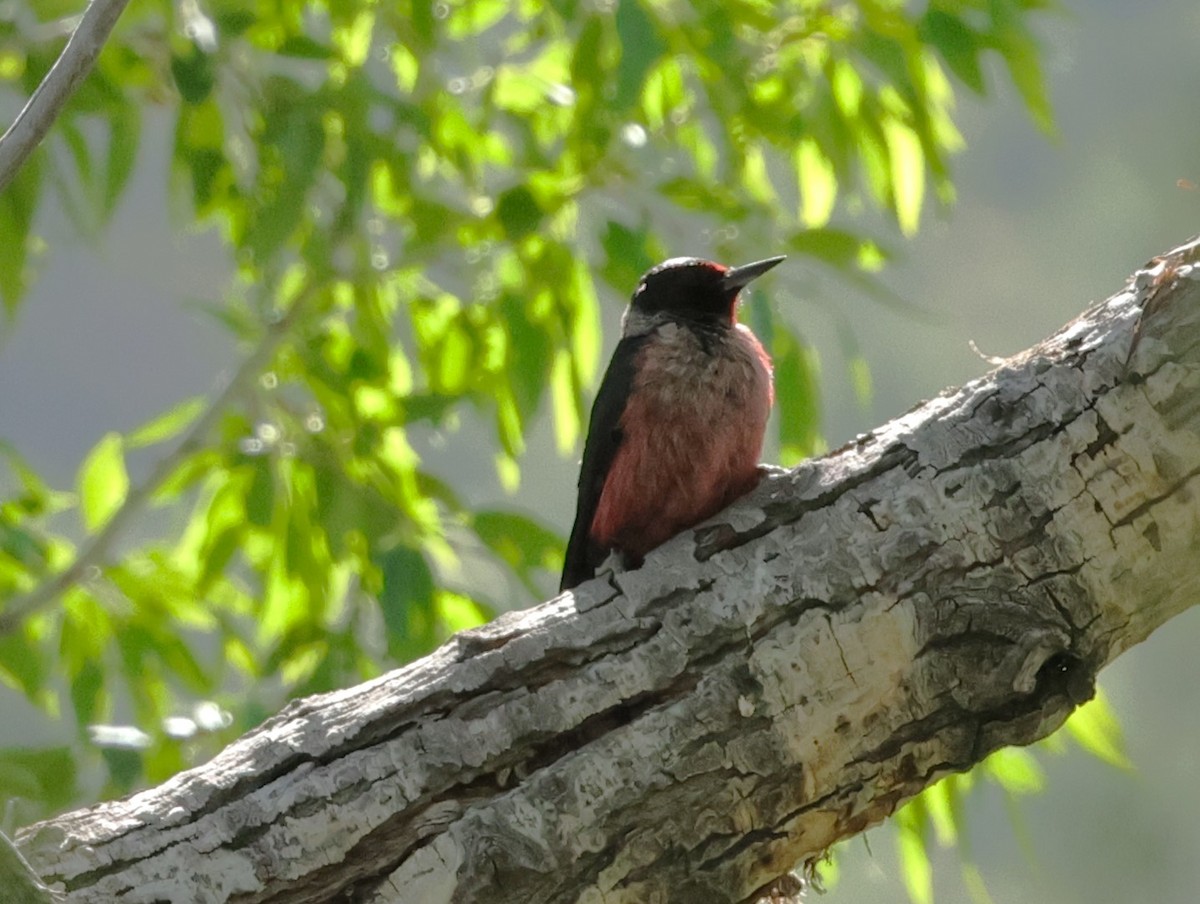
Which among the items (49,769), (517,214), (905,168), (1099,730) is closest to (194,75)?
(517,214)

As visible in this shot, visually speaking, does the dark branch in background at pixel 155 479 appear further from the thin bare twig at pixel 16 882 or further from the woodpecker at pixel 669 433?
the thin bare twig at pixel 16 882

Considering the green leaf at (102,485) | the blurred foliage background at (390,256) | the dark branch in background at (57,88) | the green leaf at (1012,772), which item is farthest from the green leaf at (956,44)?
the green leaf at (102,485)

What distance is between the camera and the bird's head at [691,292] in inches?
155

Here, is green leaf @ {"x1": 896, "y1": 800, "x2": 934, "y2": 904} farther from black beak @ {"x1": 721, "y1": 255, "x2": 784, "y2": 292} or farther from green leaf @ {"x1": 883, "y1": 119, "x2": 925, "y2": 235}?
green leaf @ {"x1": 883, "y1": 119, "x2": 925, "y2": 235}

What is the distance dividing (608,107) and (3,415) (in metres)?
11.0

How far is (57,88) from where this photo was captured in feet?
6.57

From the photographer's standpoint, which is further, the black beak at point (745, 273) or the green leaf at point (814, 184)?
the green leaf at point (814, 184)

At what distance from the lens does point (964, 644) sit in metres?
2.39

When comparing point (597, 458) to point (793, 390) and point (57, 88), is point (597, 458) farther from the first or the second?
point (57, 88)

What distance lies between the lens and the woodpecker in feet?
10.5

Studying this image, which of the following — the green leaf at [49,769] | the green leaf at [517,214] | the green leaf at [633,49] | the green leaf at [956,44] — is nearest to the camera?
the green leaf at [49,769]

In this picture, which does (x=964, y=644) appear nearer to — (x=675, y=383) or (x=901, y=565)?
(x=901, y=565)

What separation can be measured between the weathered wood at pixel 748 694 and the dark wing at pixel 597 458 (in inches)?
37.4

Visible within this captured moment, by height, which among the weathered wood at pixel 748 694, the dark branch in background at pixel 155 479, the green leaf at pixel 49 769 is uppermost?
the dark branch in background at pixel 155 479
